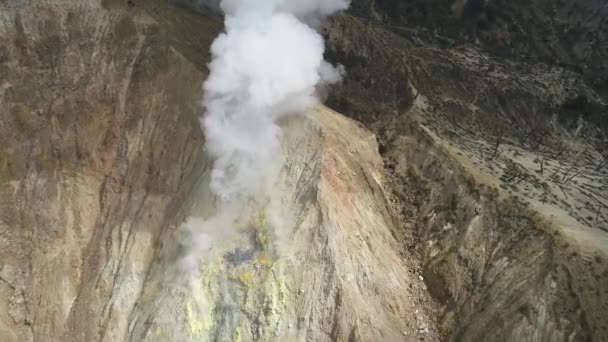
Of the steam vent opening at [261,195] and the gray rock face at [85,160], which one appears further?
the gray rock face at [85,160]

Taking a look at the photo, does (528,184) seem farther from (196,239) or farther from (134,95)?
Result: (134,95)

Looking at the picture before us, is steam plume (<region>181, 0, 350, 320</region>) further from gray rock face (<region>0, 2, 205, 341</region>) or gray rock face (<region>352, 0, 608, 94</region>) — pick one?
gray rock face (<region>352, 0, 608, 94</region>)

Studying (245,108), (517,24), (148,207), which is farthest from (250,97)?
(517,24)

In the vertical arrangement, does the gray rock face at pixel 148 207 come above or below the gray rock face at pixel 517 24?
below

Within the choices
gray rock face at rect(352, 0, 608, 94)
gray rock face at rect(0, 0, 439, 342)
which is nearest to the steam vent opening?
gray rock face at rect(0, 0, 439, 342)

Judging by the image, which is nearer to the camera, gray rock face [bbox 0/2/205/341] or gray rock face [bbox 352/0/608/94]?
gray rock face [bbox 0/2/205/341]

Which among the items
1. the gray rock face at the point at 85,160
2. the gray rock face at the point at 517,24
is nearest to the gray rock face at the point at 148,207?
the gray rock face at the point at 85,160

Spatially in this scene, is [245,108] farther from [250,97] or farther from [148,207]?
[148,207]

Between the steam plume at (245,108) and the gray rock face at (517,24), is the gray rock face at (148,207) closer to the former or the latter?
the steam plume at (245,108)

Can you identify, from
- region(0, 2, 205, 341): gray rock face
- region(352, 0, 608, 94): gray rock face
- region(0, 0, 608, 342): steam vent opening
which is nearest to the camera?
region(0, 0, 608, 342): steam vent opening
